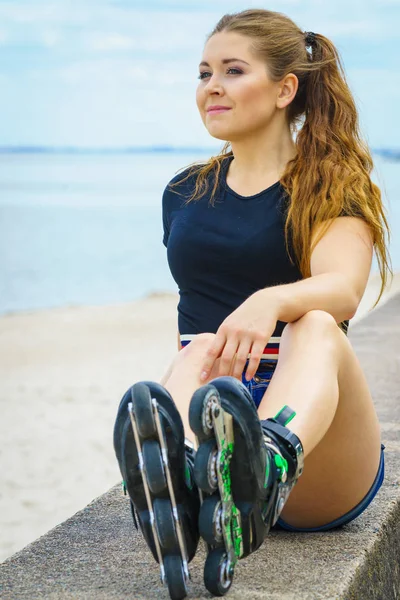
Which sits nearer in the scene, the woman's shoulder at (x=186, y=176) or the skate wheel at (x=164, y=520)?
the skate wheel at (x=164, y=520)

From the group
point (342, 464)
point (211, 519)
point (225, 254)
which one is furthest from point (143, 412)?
point (225, 254)

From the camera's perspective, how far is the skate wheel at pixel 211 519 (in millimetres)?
1259

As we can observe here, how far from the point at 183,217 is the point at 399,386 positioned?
1406mm

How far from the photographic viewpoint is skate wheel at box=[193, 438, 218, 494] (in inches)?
49.0

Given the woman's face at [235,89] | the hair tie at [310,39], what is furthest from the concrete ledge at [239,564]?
the hair tie at [310,39]

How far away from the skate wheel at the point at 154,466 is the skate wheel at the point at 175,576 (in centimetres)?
12

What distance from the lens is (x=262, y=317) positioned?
1.58m

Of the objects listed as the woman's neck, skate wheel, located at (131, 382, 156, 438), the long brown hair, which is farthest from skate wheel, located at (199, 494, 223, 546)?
the woman's neck

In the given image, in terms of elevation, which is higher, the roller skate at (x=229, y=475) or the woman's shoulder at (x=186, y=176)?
the woman's shoulder at (x=186, y=176)

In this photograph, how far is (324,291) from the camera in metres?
1.67

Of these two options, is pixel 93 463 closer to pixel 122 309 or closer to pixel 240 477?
pixel 240 477

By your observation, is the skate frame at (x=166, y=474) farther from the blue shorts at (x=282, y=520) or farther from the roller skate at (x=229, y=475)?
the blue shorts at (x=282, y=520)

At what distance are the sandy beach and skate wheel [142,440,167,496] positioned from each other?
3.22 meters

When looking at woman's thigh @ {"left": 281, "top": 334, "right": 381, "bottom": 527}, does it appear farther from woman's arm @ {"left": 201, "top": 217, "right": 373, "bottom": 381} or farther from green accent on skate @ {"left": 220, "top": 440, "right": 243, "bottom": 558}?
green accent on skate @ {"left": 220, "top": 440, "right": 243, "bottom": 558}
